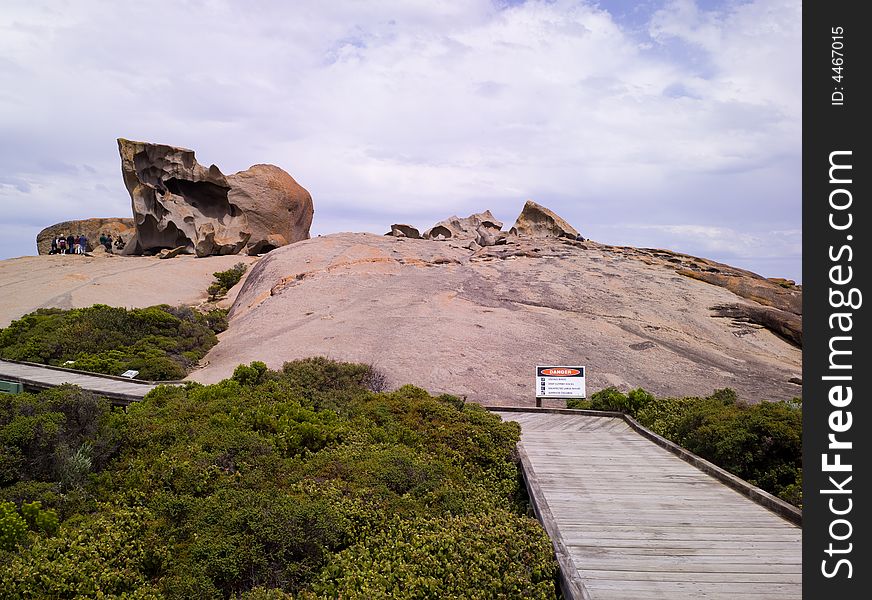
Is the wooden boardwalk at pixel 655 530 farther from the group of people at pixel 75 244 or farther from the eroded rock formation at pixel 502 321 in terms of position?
the group of people at pixel 75 244

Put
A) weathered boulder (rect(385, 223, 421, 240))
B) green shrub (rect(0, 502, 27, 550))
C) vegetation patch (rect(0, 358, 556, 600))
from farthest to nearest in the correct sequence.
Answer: weathered boulder (rect(385, 223, 421, 240)) → green shrub (rect(0, 502, 27, 550)) → vegetation patch (rect(0, 358, 556, 600))

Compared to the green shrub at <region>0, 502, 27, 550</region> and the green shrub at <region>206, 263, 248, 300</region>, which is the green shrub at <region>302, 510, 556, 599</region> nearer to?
the green shrub at <region>0, 502, 27, 550</region>

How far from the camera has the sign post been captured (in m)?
12.2

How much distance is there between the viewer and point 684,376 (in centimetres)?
1688

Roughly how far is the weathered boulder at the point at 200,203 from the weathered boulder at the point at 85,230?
7298mm

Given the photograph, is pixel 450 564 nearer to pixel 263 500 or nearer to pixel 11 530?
pixel 263 500

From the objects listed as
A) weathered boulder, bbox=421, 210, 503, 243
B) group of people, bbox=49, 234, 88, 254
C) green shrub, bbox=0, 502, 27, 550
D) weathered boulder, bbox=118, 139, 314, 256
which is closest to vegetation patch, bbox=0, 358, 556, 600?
green shrub, bbox=0, 502, 27, 550

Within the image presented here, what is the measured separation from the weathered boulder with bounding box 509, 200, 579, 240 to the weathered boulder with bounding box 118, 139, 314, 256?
528 inches

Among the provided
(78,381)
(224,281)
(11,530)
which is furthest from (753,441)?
(224,281)

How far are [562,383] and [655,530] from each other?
682 centimetres

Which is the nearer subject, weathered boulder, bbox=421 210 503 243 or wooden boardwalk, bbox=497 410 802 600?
wooden boardwalk, bbox=497 410 802 600
